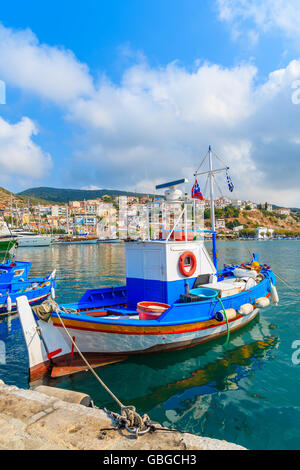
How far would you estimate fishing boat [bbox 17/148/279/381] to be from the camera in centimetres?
699

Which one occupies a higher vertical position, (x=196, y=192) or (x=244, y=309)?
(x=196, y=192)

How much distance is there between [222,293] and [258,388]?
315cm

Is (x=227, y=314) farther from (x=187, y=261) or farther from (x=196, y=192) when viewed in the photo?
(x=196, y=192)

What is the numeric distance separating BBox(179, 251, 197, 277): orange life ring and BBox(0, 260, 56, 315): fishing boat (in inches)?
387

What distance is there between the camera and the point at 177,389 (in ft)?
20.5

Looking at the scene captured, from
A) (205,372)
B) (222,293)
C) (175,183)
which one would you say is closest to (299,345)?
(222,293)

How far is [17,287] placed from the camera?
1500 centimetres

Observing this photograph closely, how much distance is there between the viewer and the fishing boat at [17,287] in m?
13.5

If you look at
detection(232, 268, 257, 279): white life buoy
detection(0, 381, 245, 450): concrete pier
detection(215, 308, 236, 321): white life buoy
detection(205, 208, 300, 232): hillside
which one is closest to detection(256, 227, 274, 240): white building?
detection(205, 208, 300, 232): hillside

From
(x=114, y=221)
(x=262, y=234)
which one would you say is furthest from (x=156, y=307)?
(x=262, y=234)

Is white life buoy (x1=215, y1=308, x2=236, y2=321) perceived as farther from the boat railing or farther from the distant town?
the distant town

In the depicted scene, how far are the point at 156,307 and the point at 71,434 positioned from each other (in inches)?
182

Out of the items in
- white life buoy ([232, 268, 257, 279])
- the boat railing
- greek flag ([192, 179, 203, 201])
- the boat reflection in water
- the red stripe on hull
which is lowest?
the boat reflection in water
